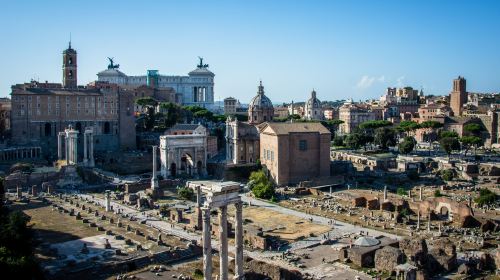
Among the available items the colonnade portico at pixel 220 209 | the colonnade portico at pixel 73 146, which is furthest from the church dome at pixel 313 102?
the colonnade portico at pixel 220 209

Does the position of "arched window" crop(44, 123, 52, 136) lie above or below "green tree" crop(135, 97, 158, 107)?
below

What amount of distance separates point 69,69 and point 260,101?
2632 centimetres

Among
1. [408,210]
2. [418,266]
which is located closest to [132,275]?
[418,266]

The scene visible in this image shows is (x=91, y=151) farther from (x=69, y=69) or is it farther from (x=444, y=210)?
(x=444, y=210)

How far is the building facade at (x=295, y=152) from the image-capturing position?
52500 millimetres

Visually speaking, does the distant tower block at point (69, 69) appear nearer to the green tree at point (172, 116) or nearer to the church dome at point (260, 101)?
the green tree at point (172, 116)

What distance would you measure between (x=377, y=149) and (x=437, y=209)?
36501 millimetres

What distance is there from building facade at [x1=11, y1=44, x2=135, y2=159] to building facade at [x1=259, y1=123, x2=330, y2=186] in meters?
22.3

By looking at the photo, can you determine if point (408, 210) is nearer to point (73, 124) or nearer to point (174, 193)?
point (174, 193)

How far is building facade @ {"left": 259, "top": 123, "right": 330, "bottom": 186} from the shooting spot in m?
52.5

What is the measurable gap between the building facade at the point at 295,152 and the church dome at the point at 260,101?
39.8 ft

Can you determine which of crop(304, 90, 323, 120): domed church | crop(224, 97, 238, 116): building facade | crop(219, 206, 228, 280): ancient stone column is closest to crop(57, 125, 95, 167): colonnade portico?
crop(219, 206, 228, 280): ancient stone column

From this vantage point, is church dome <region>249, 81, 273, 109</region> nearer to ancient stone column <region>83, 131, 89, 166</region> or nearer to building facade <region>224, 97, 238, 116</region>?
ancient stone column <region>83, 131, 89, 166</region>

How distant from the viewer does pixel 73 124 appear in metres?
64.7
